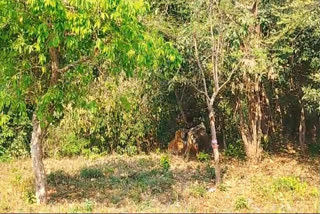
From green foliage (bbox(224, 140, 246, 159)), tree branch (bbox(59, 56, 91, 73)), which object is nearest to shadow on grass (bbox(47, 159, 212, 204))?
green foliage (bbox(224, 140, 246, 159))

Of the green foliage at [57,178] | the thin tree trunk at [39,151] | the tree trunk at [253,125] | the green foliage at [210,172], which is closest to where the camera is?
the thin tree trunk at [39,151]

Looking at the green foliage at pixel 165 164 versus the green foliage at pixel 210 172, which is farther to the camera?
the green foliage at pixel 165 164

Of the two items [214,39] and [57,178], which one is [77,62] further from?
[57,178]

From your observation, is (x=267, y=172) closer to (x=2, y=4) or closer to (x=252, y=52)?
(x=252, y=52)

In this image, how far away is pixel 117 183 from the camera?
8.17 metres

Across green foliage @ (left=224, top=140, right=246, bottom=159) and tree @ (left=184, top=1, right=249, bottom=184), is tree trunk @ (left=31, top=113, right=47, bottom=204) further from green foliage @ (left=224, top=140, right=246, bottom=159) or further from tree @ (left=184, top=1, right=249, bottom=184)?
green foliage @ (left=224, top=140, right=246, bottom=159)

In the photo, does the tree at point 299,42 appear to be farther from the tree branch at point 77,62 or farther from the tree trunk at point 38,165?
the tree trunk at point 38,165

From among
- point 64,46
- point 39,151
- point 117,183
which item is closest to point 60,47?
point 64,46

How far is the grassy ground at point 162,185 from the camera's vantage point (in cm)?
609

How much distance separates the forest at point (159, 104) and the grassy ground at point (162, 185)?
4 cm

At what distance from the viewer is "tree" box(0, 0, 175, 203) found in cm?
535

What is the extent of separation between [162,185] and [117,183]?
35.1 inches

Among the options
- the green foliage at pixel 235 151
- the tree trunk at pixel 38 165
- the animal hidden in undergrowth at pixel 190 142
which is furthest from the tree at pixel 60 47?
the green foliage at pixel 235 151

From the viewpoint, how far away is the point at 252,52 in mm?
8133
